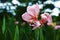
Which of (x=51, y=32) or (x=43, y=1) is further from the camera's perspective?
(x=43, y=1)

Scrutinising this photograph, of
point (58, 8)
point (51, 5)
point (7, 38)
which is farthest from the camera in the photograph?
point (51, 5)

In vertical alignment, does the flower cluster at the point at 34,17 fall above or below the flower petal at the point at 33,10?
below

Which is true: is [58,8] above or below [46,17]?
below

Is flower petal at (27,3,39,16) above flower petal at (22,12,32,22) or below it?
above

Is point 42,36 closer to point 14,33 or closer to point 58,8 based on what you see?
point 14,33

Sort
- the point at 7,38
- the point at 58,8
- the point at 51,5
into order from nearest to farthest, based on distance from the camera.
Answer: the point at 7,38, the point at 58,8, the point at 51,5

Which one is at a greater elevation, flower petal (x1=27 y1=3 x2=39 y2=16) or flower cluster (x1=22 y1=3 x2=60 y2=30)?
flower petal (x1=27 y1=3 x2=39 y2=16)

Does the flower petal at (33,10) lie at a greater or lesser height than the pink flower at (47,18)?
greater

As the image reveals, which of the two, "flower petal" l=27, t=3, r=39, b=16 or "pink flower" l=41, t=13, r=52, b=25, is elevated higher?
"flower petal" l=27, t=3, r=39, b=16

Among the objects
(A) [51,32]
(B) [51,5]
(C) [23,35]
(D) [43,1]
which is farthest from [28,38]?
(B) [51,5]

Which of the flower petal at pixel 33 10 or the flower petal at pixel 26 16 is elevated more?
the flower petal at pixel 33 10
